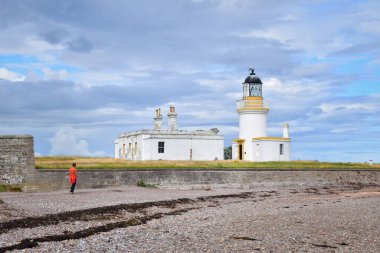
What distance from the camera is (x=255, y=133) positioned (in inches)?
1650

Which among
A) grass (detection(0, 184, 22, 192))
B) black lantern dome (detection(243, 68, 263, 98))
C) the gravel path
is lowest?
the gravel path

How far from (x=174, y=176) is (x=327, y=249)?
1857 centimetres

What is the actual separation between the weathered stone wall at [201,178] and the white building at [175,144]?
10.6 meters

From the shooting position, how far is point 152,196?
23.8 metres

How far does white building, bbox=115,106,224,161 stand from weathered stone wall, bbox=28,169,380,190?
10.6 metres

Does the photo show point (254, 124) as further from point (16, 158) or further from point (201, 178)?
point (16, 158)

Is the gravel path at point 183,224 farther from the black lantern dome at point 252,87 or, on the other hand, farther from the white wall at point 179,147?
A: the black lantern dome at point 252,87

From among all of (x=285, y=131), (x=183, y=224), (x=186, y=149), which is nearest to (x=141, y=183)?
(x=186, y=149)

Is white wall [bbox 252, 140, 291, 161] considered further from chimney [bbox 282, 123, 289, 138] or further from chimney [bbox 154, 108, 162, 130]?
chimney [bbox 154, 108, 162, 130]

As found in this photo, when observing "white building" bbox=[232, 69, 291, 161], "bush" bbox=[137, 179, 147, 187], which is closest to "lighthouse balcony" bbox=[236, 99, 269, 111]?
"white building" bbox=[232, 69, 291, 161]

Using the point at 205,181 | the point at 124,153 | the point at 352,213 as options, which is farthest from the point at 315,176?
the point at 124,153

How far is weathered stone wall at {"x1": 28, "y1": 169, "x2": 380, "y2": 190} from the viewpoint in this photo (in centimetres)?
2698

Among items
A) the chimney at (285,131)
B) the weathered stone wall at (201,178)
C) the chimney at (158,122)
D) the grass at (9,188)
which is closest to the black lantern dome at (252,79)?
the chimney at (285,131)

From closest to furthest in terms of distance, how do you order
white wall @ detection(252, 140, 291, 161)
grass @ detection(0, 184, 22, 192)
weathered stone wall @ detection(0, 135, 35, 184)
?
grass @ detection(0, 184, 22, 192) → weathered stone wall @ detection(0, 135, 35, 184) → white wall @ detection(252, 140, 291, 161)
